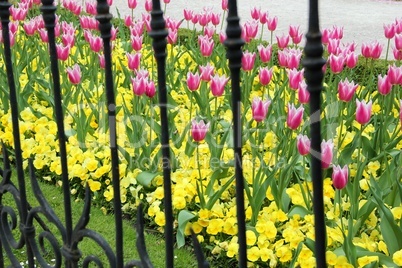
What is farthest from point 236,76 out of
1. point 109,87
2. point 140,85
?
point 140,85

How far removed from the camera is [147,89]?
2.97 meters

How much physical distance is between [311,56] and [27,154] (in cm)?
280

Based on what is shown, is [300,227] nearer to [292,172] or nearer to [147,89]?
[292,172]

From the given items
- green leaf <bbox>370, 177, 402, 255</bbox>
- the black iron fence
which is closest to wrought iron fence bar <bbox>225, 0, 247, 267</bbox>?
the black iron fence

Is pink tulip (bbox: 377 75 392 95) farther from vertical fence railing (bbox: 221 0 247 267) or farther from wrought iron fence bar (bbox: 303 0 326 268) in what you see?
wrought iron fence bar (bbox: 303 0 326 268)

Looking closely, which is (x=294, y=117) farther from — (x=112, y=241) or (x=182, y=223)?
(x=112, y=241)

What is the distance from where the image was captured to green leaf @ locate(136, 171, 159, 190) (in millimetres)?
3068

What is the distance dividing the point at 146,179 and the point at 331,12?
5856 millimetres

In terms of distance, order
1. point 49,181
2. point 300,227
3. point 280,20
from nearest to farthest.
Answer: point 300,227 → point 49,181 → point 280,20

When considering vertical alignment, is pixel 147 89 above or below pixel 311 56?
below

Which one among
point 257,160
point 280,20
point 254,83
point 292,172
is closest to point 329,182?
point 292,172

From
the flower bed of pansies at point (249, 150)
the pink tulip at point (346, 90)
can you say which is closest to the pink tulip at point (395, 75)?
the flower bed of pansies at point (249, 150)

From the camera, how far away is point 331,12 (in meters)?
8.38

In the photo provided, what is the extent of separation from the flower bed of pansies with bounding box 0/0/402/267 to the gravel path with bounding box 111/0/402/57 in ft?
10.3
